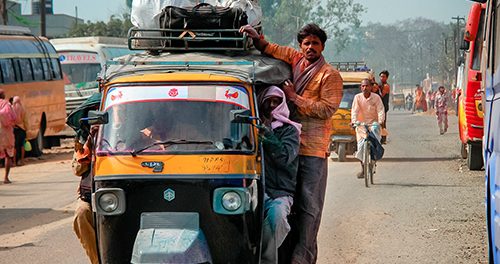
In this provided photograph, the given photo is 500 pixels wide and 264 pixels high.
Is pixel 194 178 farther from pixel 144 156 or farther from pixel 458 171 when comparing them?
pixel 458 171

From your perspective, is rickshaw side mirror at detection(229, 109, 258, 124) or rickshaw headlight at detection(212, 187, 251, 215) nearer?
rickshaw headlight at detection(212, 187, 251, 215)

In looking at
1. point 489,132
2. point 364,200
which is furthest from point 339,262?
point 364,200

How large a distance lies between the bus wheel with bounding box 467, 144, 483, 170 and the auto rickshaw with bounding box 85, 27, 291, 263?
41.6 ft

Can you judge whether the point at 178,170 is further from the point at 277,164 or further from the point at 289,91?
the point at 289,91

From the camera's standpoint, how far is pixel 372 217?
42.5ft

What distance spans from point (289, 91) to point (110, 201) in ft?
5.75

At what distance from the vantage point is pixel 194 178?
23.1 feet

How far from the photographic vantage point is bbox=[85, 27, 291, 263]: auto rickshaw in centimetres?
706

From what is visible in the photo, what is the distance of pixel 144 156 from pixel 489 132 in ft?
9.26

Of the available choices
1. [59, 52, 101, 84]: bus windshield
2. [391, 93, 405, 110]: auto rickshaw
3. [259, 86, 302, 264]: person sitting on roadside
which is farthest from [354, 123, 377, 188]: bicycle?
[391, 93, 405, 110]: auto rickshaw

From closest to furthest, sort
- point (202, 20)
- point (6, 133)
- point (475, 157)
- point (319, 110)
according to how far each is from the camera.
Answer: point (319, 110) → point (202, 20) → point (475, 157) → point (6, 133)

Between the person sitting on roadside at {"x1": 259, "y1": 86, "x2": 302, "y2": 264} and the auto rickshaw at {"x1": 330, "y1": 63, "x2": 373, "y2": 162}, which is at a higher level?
the person sitting on roadside at {"x1": 259, "y1": 86, "x2": 302, "y2": 264}

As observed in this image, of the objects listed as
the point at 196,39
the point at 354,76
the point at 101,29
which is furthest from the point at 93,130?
the point at 101,29

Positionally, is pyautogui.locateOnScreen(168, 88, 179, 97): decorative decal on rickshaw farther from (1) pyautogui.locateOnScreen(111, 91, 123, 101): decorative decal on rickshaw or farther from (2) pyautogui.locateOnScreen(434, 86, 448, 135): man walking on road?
(2) pyautogui.locateOnScreen(434, 86, 448, 135): man walking on road
